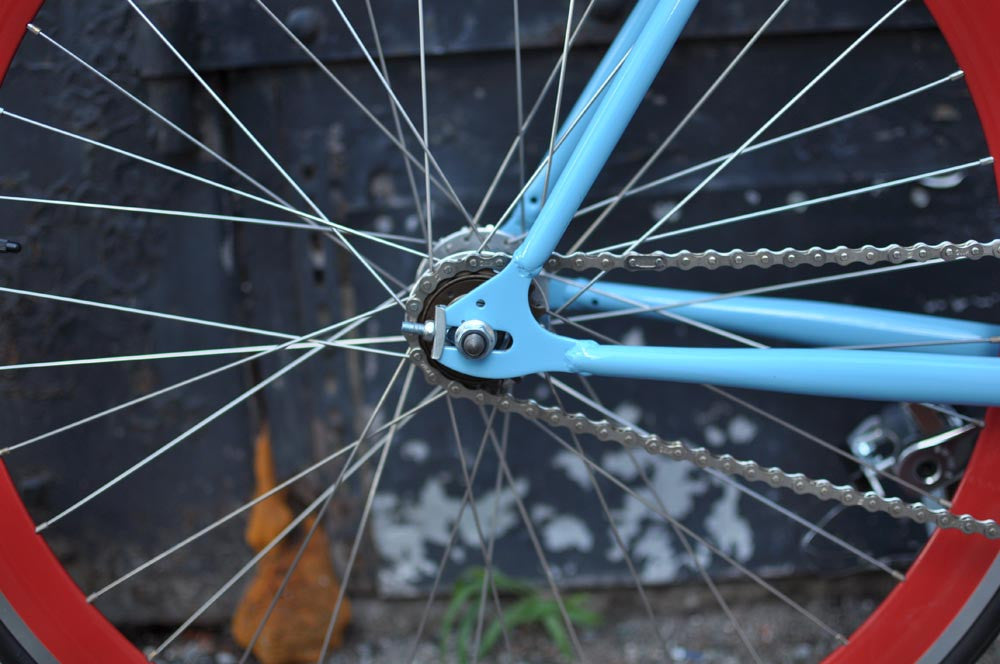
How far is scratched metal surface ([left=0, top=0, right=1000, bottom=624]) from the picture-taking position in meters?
1.52

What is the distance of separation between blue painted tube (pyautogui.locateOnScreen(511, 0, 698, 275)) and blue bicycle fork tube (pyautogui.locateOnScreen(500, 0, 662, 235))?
13 centimetres

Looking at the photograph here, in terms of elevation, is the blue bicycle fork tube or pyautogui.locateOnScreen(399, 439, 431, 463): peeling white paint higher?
the blue bicycle fork tube

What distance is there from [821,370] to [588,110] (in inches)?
18.5

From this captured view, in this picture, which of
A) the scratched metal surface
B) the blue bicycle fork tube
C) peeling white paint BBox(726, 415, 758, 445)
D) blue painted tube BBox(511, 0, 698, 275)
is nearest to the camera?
blue painted tube BBox(511, 0, 698, 275)

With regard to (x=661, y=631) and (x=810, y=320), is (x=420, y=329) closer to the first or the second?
(x=810, y=320)

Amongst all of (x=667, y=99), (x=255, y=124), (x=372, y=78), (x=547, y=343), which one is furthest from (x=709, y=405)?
(x=255, y=124)

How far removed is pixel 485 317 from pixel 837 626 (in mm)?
1076

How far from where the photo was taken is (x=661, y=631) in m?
1.76

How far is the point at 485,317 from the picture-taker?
111cm

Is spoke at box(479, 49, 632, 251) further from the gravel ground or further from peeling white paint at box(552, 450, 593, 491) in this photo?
the gravel ground

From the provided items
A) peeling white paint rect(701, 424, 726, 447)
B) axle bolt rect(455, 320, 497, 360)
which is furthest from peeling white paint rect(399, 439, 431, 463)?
axle bolt rect(455, 320, 497, 360)

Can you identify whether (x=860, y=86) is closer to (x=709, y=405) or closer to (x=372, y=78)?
(x=709, y=405)

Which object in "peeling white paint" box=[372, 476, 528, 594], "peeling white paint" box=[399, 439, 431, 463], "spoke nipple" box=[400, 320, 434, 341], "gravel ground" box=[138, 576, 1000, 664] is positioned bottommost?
"gravel ground" box=[138, 576, 1000, 664]

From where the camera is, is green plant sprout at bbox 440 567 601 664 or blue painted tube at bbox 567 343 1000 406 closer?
blue painted tube at bbox 567 343 1000 406
